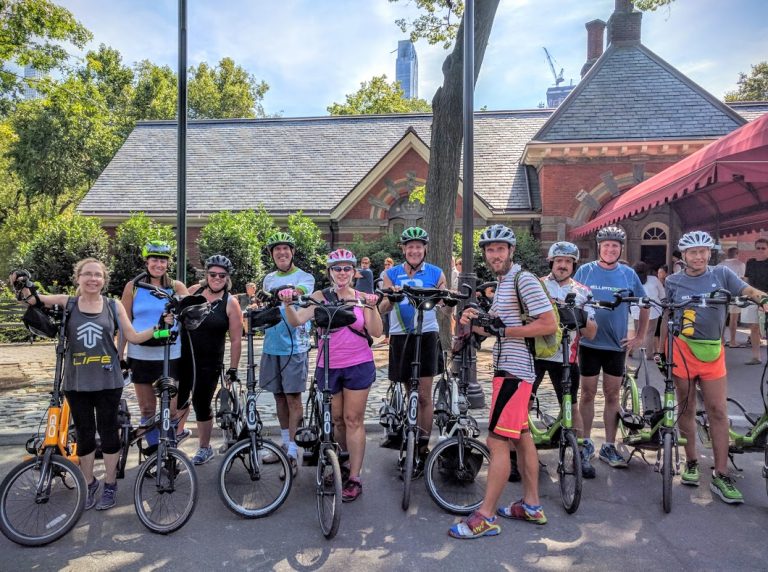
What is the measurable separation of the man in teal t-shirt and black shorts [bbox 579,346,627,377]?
8.43 feet

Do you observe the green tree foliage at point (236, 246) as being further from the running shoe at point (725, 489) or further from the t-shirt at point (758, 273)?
the running shoe at point (725, 489)

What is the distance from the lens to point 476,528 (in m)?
3.77

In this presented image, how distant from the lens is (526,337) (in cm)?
384

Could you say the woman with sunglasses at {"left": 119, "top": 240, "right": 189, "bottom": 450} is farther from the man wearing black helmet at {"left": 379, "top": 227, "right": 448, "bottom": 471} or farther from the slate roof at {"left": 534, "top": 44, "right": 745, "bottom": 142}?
the slate roof at {"left": 534, "top": 44, "right": 745, "bottom": 142}

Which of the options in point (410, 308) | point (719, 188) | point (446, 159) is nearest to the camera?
point (410, 308)

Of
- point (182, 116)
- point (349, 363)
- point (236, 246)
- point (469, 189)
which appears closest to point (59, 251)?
point (236, 246)

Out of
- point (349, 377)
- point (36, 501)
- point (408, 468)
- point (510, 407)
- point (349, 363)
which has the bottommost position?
point (36, 501)

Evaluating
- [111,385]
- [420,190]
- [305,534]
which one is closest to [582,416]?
[305,534]

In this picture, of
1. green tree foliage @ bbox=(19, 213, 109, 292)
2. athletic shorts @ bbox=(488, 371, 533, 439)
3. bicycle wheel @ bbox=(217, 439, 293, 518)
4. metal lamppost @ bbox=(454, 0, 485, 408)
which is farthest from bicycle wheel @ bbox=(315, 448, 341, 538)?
green tree foliage @ bbox=(19, 213, 109, 292)

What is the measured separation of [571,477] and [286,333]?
2.64m

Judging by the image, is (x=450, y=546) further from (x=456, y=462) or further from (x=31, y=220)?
(x=31, y=220)

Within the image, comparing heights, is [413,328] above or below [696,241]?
below

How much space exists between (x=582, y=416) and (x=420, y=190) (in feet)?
41.6

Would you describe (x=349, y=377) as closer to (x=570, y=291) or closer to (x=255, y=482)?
(x=255, y=482)
